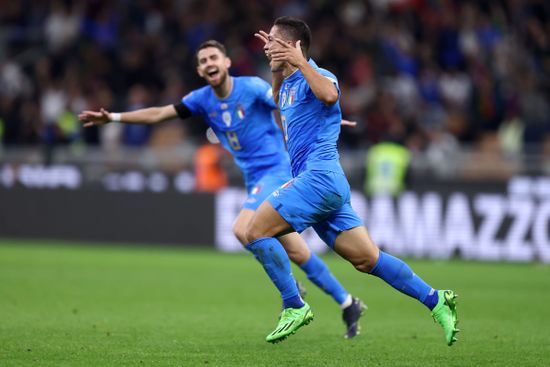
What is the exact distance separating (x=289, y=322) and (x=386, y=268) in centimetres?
82

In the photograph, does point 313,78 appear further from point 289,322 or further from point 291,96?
point 289,322

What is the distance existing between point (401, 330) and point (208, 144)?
1116cm

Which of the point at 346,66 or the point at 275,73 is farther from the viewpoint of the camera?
the point at 346,66

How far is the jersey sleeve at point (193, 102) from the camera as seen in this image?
950cm

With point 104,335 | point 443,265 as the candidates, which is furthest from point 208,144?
point 104,335

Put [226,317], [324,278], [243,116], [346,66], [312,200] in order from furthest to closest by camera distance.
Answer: [346,66]
[226,317]
[243,116]
[324,278]
[312,200]

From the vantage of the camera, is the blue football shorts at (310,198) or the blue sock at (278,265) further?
the blue sock at (278,265)

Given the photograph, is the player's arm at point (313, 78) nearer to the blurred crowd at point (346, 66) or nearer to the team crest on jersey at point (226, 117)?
the team crest on jersey at point (226, 117)

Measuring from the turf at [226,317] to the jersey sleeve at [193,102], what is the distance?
1979mm

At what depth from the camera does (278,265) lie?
7707 mm

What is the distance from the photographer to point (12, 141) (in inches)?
844

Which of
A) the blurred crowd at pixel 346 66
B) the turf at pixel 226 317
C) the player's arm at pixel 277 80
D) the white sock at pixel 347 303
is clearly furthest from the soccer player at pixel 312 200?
the blurred crowd at pixel 346 66

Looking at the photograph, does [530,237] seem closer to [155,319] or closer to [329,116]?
[155,319]

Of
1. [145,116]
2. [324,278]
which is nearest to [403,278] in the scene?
[324,278]
